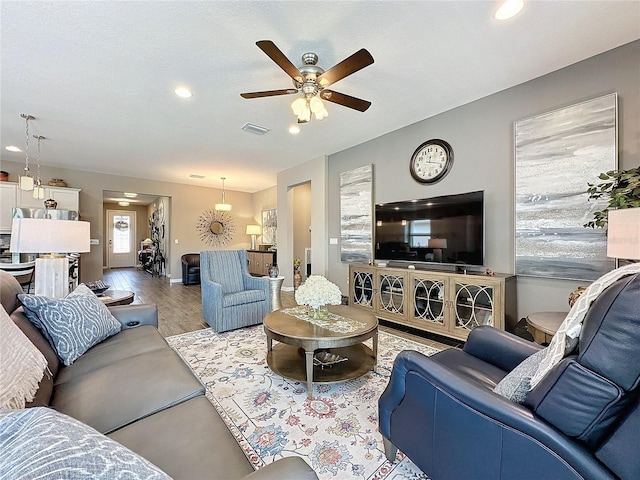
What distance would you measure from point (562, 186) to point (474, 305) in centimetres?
138

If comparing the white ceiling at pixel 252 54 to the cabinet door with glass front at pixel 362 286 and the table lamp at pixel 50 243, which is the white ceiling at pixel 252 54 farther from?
the cabinet door with glass front at pixel 362 286

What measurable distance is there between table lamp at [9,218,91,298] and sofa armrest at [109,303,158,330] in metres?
0.59

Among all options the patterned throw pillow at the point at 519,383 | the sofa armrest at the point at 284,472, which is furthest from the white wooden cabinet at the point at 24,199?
the patterned throw pillow at the point at 519,383

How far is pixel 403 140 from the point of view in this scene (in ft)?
12.7

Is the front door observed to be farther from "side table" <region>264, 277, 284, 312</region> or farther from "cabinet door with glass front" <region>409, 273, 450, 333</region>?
"cabinet door with glass front" <region>409, 273, 450, 333</region>

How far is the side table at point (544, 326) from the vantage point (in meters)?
1.84

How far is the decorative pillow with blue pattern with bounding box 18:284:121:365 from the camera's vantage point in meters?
1.52

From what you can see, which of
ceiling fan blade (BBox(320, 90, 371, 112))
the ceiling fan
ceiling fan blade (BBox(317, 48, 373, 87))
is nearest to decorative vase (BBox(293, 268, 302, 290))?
the ceiling fan

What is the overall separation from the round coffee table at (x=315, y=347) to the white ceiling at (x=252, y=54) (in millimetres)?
2255

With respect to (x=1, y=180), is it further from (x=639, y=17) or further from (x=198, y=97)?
(x=639, y=17)

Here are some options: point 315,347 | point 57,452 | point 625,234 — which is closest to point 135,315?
point 315,347

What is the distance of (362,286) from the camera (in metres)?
4.00

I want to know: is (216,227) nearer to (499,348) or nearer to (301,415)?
(301,415)

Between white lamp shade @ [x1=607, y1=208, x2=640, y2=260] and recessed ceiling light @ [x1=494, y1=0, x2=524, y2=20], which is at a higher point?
recessed ceiling light @ [x1=494, y1=0, x2=524, y2=20]
